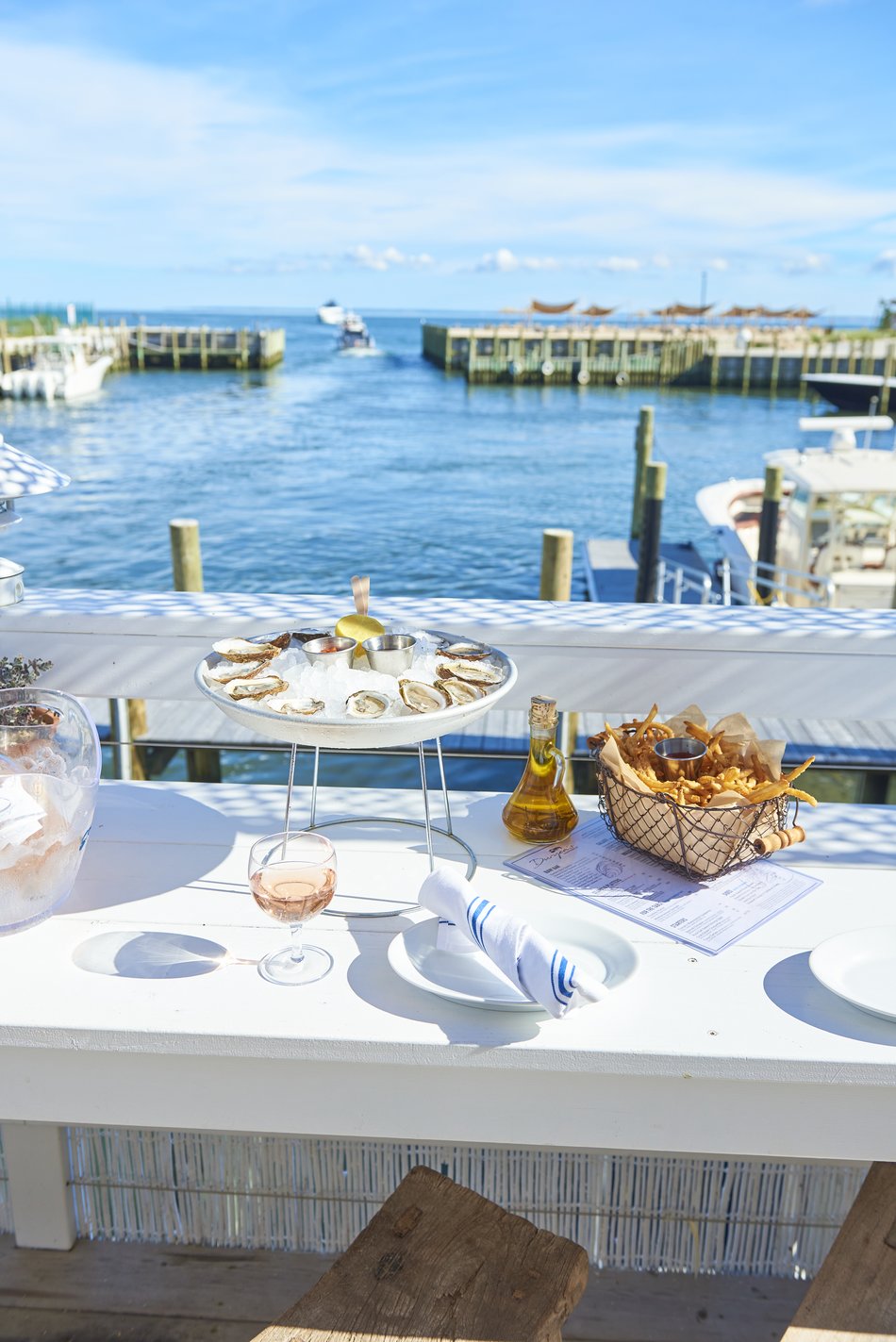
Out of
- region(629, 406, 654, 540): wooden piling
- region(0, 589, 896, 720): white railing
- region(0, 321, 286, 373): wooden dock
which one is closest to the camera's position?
region(0, 589, 896, 720): white railing

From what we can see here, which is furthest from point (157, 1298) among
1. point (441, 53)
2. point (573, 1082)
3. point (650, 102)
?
point (650, 102)

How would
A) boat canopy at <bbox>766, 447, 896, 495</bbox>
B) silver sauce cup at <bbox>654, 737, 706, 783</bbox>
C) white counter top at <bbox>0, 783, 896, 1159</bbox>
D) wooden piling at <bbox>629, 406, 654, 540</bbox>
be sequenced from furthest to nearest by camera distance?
1. wooden piling at <bbox>629, 406, 654, 540</bbox>
2. boat canopy at <bbox>766, 447, 896, 495</bbox>
3. silver sauce cup at <bbox>654, 737, 706, 783</bbox>
4. white counter top at <bbox>0, 783, 896, 1159</bbox>

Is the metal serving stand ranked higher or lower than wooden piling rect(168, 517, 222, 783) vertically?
higher

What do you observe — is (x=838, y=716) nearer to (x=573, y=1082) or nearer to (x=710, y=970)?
(x=710, y=970)

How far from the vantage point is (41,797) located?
1.35 meters

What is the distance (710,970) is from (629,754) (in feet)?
1.44

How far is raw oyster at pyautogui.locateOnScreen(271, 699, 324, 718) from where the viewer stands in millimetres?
1307

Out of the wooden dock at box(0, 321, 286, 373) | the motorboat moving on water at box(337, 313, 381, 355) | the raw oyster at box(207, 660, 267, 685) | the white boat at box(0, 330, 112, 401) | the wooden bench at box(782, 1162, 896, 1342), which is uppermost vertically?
the motorboat moving on water at box(337, 313, 381, 355)

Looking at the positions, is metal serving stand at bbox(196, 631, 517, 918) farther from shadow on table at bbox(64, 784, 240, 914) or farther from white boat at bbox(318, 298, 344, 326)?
white boat at bbox(318, 298, 344, 326)

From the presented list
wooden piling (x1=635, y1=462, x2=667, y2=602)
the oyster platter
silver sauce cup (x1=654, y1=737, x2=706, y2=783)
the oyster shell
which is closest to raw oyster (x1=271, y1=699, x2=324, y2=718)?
the oyster platter

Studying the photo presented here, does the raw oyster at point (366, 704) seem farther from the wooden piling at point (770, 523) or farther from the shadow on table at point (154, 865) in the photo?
the wooden piling at point (770, 523)

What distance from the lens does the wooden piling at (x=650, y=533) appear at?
390 inches

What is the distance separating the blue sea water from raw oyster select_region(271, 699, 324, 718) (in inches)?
467

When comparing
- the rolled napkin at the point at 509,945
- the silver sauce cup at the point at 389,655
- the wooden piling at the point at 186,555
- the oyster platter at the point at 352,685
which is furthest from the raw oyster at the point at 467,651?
the wooden piling at the point at 186,555
